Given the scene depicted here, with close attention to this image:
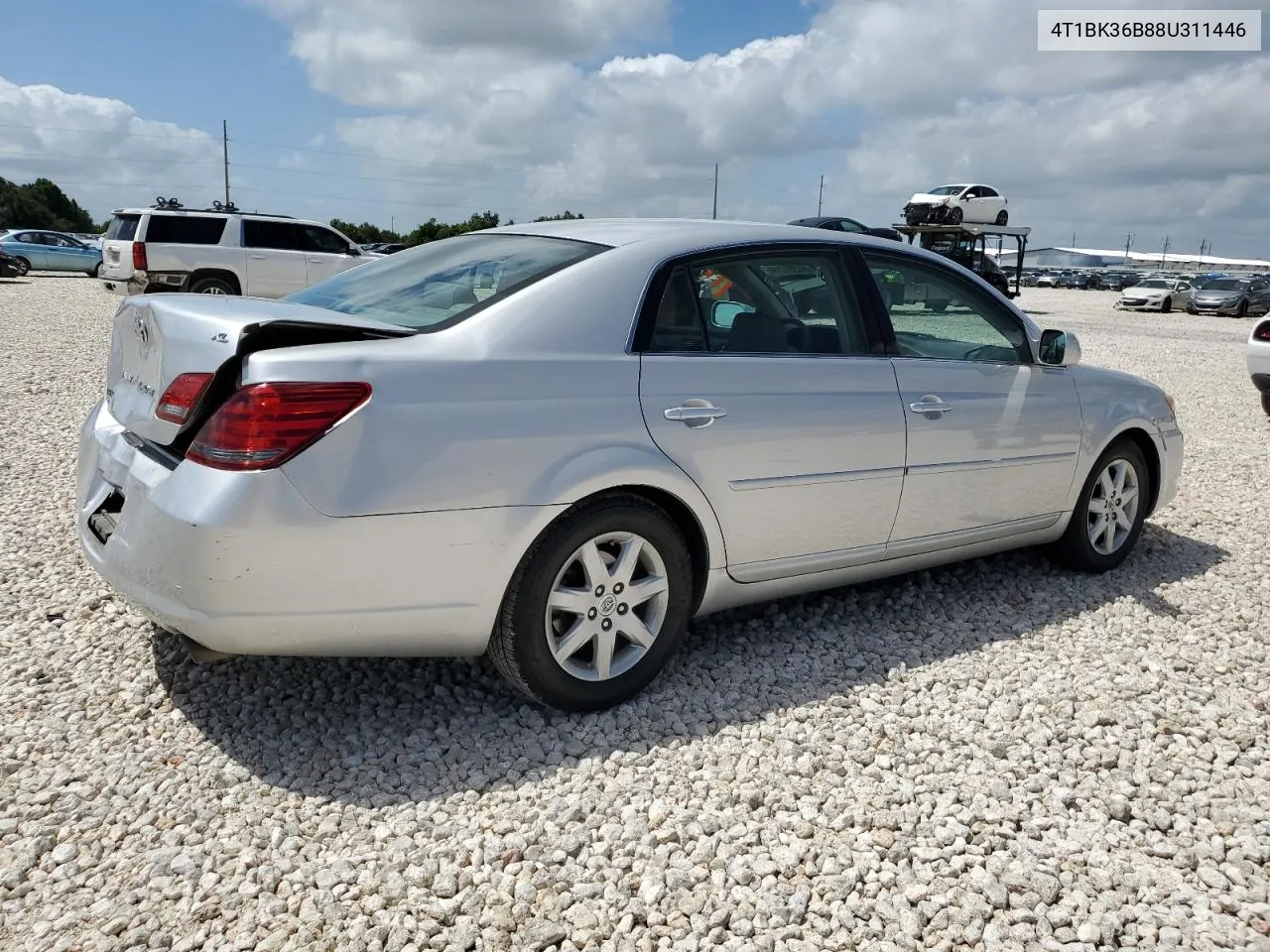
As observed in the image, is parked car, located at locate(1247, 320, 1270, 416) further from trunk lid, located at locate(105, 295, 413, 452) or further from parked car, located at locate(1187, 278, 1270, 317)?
parked car, located at locate(1187, 278, 1270, 317)

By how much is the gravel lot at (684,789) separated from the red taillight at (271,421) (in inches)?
37.1

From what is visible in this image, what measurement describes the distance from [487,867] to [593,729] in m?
0.72

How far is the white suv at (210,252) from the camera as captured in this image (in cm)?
1636

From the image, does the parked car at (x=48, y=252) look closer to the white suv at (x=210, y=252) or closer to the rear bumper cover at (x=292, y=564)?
the white suv at (x=210, y=252)

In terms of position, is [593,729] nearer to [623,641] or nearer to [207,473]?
[623,641]

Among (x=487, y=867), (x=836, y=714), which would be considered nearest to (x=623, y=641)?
(x=836, y=714)

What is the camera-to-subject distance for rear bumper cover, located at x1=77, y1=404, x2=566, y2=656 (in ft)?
8.57

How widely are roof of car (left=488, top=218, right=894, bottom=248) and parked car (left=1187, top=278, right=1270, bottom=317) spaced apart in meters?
33.0

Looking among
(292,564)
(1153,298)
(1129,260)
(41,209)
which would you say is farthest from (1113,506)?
(1129,260)

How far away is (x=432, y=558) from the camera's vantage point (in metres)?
2.82

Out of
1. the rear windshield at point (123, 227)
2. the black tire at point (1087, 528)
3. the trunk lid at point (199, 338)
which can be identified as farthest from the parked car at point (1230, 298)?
the trunk lid at point (199, 338)

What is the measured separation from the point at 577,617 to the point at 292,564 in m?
0.92

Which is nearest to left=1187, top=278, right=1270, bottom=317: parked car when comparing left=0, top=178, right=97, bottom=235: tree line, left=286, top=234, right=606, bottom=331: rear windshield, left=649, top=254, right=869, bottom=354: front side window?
left=649, top=254, right=869, bottom=354: front side window

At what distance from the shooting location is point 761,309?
11.9ft
